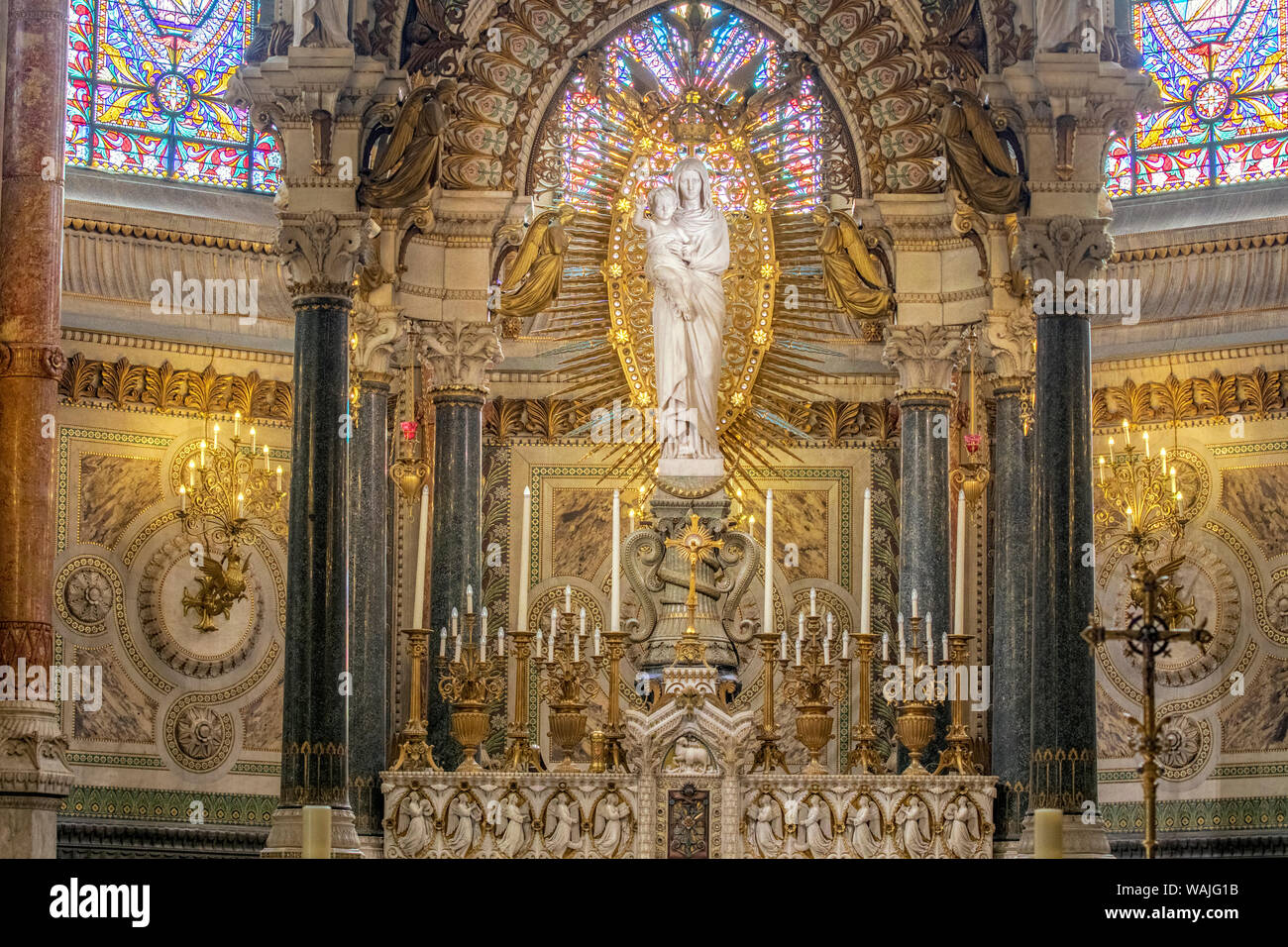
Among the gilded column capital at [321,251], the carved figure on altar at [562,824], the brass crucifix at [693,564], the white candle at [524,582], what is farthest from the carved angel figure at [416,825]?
the gilded column capital at [321,251]

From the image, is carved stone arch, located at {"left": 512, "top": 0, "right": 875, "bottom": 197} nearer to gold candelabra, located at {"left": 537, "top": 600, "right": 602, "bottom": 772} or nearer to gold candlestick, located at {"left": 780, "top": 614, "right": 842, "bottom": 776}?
gold candelabra, located at {"left": 537, "top": 600, "right": 602, "bottom": 772}

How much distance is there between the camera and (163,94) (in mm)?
22906

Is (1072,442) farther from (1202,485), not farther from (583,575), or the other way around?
(583,575)

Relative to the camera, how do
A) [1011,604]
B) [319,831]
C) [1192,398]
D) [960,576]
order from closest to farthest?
1. [319,831]
2. [960,576]
3. [1011,604]
4. [1192,398]

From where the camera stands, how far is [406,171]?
1894 cm

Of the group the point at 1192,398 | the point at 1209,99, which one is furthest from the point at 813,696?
the point at 1209,99

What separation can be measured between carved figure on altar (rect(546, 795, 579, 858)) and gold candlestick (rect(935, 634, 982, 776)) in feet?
9.84

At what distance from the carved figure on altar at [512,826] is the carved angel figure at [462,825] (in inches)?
7.7

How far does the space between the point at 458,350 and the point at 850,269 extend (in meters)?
3.60

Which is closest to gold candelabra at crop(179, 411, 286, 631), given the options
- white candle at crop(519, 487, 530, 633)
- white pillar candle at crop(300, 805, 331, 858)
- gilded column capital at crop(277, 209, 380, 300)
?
white candle at crop(519, 487, 530, 633)

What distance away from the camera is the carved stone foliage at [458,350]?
21266 mm


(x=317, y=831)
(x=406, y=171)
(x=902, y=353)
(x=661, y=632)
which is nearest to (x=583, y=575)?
(x=661, y=632)

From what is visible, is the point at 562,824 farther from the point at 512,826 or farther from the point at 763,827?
the point at 763,827

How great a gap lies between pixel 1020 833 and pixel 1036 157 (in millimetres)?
5414
